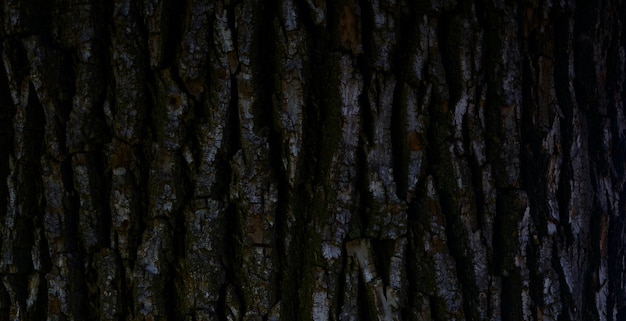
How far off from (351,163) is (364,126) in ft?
0.30

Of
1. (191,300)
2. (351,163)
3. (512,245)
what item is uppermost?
(351,163)

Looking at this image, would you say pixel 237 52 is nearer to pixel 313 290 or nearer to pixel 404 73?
pixel 404 73

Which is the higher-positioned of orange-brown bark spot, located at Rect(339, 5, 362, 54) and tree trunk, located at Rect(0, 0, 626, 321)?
orange-brown bark spot, located at Rect(339, 5, 362, 54)

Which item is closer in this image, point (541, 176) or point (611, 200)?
point (541, 176)

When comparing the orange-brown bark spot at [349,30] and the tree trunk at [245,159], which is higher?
the orange-brown bark spot at [349,30]

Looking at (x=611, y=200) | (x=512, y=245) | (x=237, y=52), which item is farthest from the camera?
(x=611, y=200)

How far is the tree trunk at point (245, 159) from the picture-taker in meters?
1.41

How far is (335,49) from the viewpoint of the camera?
1.42m

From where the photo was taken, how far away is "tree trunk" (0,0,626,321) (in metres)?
1.41

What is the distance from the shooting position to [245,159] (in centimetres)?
140

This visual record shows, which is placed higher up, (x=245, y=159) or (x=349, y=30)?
(x=349, y=30)

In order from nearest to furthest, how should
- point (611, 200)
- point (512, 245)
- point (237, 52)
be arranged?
point (237, 52) < point (512, 245) < point (611, 200)

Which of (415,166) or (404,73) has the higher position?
(404,73)

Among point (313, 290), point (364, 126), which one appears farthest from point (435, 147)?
point (313, 290)
